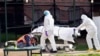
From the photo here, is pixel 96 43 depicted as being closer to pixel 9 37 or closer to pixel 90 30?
pixel 90 30

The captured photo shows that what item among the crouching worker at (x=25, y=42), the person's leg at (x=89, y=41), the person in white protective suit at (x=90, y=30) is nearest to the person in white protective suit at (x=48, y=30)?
the person in white protective suit at (x=90, y=30)

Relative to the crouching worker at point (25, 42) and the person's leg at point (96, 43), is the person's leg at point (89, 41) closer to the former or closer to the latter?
the person's leg at point (96, 43)

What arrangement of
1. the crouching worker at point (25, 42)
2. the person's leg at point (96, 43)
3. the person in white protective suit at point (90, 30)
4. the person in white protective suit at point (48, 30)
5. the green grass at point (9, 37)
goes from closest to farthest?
the crouching worker at point (25, 42)
the person in white protective suit at point (48, 30)
the person in white protective suit at point (90, 30)
the person's leg at point (96, 43)
the green grass at point (9, 37)

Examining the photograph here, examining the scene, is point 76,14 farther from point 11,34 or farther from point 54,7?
point 11,34

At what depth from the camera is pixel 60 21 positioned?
876 inches

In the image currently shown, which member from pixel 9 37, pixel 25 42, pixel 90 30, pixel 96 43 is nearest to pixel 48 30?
pixel 90 30

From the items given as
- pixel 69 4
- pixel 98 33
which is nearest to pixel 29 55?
pixel 98 33

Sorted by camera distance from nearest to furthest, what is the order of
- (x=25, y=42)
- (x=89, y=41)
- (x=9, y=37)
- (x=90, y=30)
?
(x=25, y=42), (x=90, y=30), (x=89, y=41), (x=9, y=37)

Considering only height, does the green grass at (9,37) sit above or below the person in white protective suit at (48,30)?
below

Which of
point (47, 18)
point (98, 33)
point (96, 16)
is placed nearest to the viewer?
point (47, 18)

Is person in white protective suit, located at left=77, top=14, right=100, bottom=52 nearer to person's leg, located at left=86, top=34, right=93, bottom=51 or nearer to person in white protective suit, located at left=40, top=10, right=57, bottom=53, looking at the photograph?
person's leg, located at left=86, top=34, right=93, bottom=51

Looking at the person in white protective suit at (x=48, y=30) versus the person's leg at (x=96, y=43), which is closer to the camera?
the person in white protective suit at (x=48, y=30)

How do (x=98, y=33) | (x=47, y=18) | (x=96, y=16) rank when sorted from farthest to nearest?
(x=96, y=16)
(x=98, y=33)
(x=47, y=18)

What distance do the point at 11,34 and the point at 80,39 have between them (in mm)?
3476
